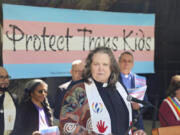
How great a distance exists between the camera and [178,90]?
4098mm

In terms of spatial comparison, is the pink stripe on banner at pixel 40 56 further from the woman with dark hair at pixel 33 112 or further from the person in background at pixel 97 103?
the person in background at pixel 97 103

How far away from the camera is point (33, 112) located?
3734mm

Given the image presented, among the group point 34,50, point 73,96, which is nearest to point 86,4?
point 34,50

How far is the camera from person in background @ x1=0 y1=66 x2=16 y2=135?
3.79 metres

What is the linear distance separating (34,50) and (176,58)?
10.3 feet

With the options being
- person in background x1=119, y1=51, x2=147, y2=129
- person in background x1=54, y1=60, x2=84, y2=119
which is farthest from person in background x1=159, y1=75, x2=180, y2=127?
person in background x1=54, y1=60, x2=84, y2=119

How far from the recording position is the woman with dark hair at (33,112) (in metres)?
3.69

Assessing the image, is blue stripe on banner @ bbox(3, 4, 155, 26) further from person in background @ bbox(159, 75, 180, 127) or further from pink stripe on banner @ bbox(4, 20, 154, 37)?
person in background @ bbox(159, 75, 180, 127)

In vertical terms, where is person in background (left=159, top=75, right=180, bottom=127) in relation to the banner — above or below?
below

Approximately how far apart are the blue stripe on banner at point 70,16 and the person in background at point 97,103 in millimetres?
1829

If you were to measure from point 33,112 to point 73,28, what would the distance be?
1436mm

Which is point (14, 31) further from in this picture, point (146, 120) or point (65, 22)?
point (146, 120)

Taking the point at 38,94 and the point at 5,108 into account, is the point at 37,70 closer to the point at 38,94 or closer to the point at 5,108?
the point at 38,94

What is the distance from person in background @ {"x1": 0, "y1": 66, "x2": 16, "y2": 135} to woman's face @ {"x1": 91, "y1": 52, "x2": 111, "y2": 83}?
4.95 ft
